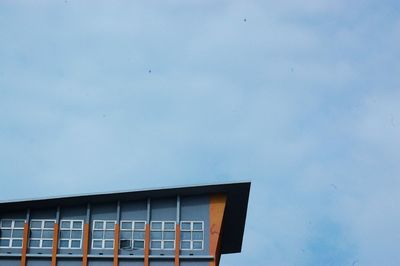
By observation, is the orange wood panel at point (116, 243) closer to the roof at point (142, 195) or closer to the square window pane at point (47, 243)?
the roof at point (142, 195)

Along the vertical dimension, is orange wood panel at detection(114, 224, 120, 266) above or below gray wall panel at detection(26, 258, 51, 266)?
above

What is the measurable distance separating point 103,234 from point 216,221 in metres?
5.44

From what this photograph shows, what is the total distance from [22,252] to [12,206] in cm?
227

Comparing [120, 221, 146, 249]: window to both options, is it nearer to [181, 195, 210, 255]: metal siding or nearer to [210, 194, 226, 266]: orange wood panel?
[181, 195, 210, 255]: metal siding

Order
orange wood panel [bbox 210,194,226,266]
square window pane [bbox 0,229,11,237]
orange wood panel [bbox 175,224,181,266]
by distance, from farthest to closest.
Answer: square window pane [bbox 0,229,11,237] → orange wood panel [bbox 210,194,226,266] → orange wood panel [bbox 175,224,181,266]

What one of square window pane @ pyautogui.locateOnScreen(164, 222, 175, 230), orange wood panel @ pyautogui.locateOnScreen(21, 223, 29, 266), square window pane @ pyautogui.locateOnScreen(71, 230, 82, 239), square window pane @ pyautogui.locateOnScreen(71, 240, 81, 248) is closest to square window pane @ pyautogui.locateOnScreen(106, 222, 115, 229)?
square window pane @ pyautogui.locateOnScreen(71, 230, 82, 239)

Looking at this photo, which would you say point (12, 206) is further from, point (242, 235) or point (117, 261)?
point (242, 235)

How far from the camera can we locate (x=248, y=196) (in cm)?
4228

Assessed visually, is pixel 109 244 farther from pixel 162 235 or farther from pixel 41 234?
pixel 41 234

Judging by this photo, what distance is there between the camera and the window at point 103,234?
40.9 m

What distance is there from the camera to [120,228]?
41.3 meters

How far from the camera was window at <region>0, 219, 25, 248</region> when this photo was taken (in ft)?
134

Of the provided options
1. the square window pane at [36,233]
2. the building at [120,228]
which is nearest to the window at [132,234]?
the building at [120,228]

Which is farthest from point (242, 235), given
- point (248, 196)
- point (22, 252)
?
point (22, 252)
